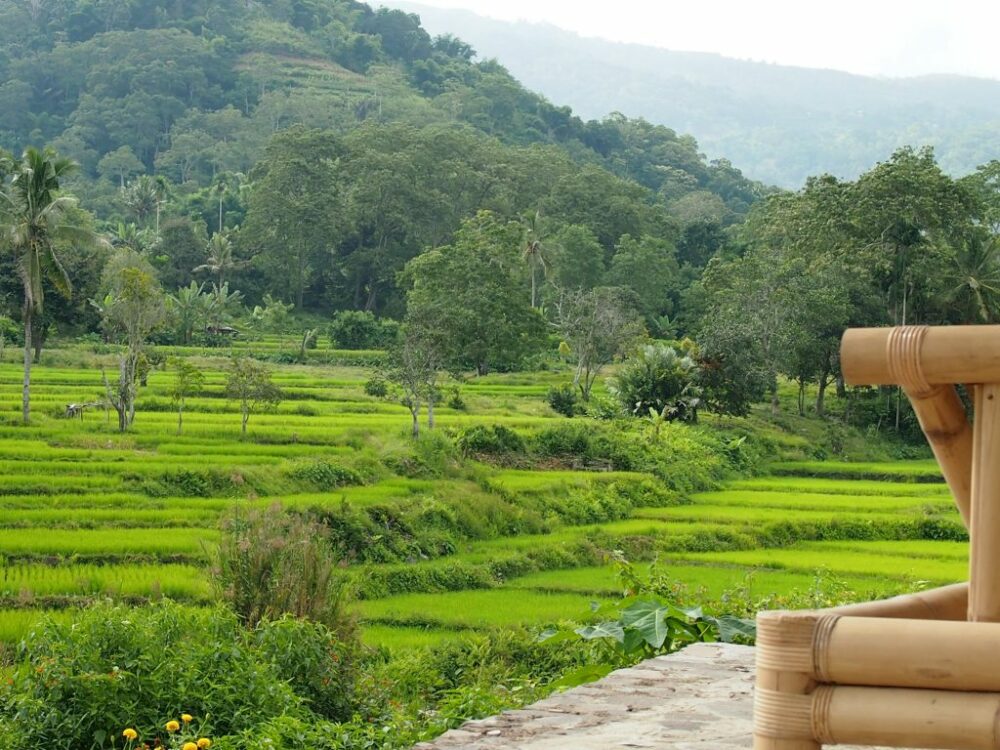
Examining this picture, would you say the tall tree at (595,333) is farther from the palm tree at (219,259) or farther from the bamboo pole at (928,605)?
the bamboo pole at (928,605)

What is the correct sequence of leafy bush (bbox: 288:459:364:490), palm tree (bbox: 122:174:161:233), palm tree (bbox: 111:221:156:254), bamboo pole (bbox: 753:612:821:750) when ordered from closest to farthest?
bamboo pole (bbox: 753:612:821:750) → leafy bush (bbox: 288:459:364:490) → palm tree (bbox: 111:221:156:254) → palm tree (bbox: 122:174:161:233)

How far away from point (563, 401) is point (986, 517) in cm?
2966

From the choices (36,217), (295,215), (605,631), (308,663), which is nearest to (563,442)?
(36,217)

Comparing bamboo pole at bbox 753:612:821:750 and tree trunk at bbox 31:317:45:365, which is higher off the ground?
bamboo pole at bbox 753:612:821:750

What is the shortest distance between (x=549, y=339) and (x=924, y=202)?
14.3 metres

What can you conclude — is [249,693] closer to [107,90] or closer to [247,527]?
[247,527]

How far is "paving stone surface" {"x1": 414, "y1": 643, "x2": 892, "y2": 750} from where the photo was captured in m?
4.77

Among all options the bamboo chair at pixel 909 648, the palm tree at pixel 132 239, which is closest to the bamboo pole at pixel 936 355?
the bamboo chair at pixel 909 648

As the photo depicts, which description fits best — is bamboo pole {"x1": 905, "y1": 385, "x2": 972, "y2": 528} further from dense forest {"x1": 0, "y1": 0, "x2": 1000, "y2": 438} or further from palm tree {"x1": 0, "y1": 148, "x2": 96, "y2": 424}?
palm tree {"x1": 0, "y1": 148, "x2": 96, "y2": 424}

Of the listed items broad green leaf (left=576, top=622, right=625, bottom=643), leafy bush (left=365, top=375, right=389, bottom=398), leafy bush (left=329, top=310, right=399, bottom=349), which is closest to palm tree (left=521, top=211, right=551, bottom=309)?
leafy bush (left=329, top=310, right=399, bottom=349)

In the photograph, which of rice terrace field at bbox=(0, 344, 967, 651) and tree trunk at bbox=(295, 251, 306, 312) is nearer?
rice terrace field at bbox=(0, 344, 967, 651)

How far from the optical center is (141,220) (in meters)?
60.2

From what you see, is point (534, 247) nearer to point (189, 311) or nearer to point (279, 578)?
point (189, 311)

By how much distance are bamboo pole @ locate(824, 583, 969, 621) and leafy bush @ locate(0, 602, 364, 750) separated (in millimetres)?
3322
